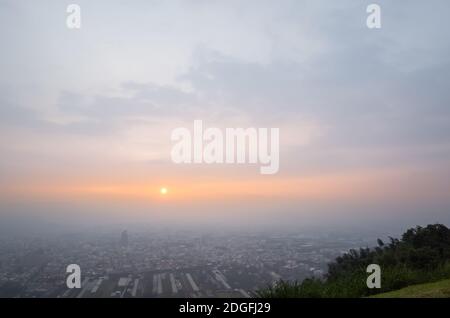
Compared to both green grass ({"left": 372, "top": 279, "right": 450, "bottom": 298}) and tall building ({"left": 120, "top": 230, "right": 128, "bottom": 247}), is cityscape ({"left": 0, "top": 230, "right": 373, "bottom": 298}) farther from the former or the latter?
green grass ({"left": 372, "top": 279, "right": 450, "bottom": 298})

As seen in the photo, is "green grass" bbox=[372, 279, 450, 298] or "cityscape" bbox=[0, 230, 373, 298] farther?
"cityscape" bbox=[0, 230, 373, 298]

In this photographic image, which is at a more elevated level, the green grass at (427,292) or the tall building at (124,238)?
the green grass at (427,292)

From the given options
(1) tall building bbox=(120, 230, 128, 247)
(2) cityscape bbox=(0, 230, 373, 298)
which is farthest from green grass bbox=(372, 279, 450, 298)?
(1) tall building bbox=(120, 230, 128, 247)

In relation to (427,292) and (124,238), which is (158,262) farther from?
(427,292)

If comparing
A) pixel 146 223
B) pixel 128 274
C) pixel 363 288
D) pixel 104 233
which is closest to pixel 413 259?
pixel 363 288

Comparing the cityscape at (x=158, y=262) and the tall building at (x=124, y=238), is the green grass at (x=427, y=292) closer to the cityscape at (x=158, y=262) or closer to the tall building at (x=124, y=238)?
the cityscape at (x=158, y=262)

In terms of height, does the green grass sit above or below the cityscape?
above

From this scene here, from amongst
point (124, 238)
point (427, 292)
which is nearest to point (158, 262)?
point (124, 238)

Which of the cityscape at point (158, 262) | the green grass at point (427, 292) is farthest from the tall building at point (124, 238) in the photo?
the green grass at point (427, 292)
